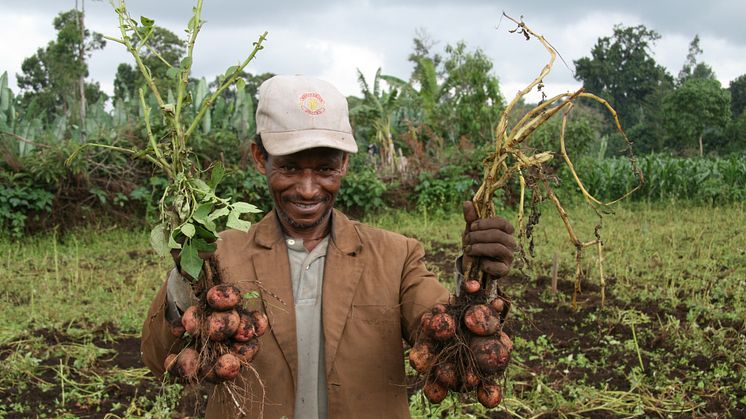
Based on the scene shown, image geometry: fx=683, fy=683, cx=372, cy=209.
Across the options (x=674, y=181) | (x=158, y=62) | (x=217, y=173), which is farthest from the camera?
(x=158, y=62)

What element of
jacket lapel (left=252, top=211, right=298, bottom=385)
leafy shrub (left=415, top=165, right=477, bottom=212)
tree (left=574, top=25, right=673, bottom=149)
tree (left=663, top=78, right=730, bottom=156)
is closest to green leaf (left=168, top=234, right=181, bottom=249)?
jacket lapel (left=252, top=211, right=298, bottom=385)

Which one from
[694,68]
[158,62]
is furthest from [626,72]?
[158,62]

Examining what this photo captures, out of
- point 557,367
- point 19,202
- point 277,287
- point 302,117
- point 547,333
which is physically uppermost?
point 302,117

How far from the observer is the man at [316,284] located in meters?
1.88

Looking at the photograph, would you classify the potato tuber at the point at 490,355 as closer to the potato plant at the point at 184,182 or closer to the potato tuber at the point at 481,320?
the potato tuber at the point at 481,320

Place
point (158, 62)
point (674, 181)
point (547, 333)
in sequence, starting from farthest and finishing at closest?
point (158, 62) → point (674, 181) → point (547, 333)

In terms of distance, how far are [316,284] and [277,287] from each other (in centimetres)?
11

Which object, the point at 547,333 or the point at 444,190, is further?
the point at 444,190

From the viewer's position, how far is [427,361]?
6.76 ft

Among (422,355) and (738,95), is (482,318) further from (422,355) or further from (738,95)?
(738,95)

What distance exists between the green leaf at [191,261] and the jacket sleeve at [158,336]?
217mm

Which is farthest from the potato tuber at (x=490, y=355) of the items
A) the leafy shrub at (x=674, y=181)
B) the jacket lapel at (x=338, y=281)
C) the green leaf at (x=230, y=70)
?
the leafy shrub at (x=674, y=181)

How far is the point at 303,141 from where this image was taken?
188 cm

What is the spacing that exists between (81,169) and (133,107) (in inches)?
108
